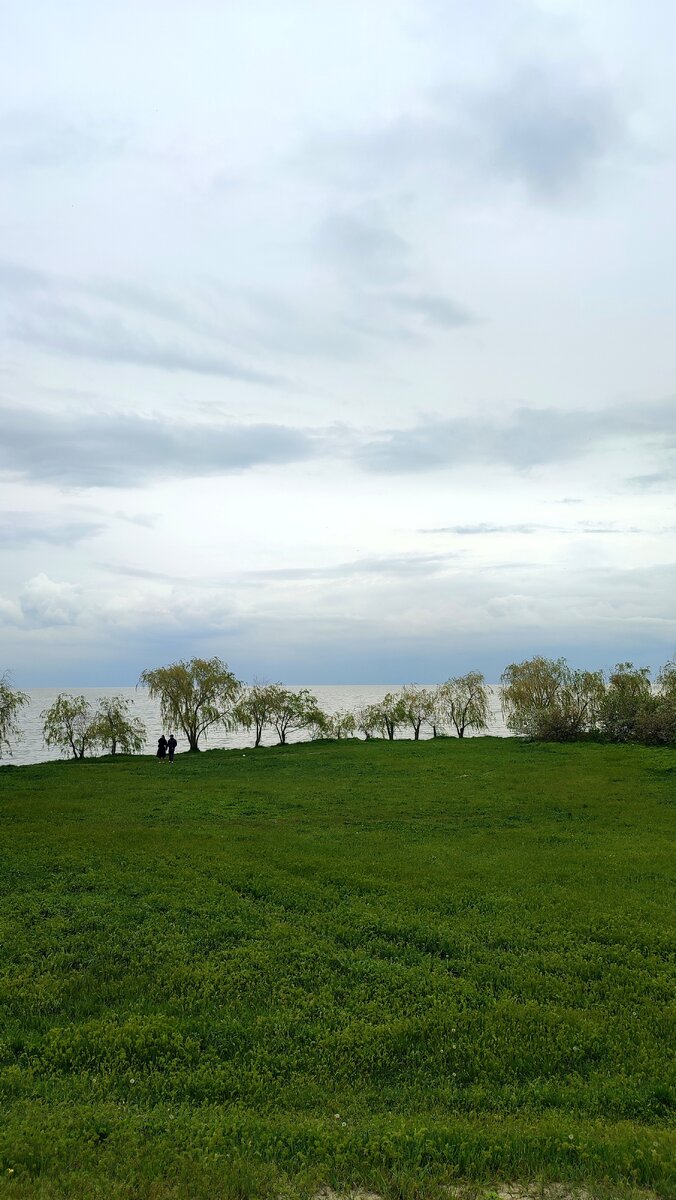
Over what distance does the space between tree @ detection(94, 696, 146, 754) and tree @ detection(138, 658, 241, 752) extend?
2.79 metres

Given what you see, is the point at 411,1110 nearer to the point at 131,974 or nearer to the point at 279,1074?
the point at 279,1074

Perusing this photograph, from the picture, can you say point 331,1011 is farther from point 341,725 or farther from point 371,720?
point 371,720

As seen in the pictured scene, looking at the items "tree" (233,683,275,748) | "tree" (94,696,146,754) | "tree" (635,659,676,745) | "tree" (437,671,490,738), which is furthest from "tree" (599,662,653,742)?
"tree" (94,696,146,754)

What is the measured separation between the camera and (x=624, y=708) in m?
47.0

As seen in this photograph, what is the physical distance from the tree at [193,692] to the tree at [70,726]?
5.30 m

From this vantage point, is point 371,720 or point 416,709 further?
point 416,709

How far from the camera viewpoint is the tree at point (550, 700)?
159 feet

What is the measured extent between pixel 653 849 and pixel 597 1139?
13054 millimetres

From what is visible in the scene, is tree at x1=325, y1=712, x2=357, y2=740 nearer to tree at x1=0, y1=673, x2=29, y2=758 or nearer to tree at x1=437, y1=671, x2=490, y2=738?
tree at x1=437, y1=671, x2=490, y2=738

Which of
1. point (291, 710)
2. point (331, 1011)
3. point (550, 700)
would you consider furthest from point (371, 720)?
point (331, 1011)

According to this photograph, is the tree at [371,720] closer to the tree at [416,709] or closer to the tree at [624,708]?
the tree at [416,709]

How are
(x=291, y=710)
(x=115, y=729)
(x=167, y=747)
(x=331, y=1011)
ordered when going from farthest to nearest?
(x=291, y=710)
(x=115, y=729)
(x=167, y=747)
(x=331, y=1011)

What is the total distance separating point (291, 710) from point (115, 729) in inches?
563

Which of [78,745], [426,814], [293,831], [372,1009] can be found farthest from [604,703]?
[372,1009]
